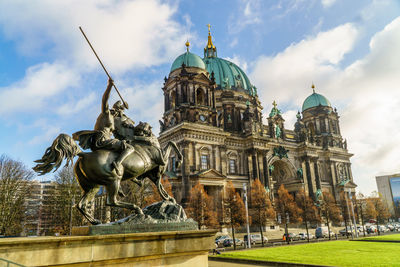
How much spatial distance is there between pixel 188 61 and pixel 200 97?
7.29 metres

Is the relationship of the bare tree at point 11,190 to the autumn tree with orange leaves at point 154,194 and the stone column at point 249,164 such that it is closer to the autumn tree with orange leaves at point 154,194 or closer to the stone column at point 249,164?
the autumn tree with orange leaves at point 154,194

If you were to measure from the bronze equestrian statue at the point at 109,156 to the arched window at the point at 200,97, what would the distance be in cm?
4872

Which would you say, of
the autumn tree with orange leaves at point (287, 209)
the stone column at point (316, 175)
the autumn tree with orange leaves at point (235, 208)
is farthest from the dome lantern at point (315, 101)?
the autumn tree with orange leaves at point (235, 208)

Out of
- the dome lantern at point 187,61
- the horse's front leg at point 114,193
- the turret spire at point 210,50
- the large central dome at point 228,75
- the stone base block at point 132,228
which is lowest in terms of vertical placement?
the stone base block at point 132,228

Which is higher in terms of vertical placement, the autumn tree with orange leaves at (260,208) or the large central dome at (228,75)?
the large central dome at (228,75)

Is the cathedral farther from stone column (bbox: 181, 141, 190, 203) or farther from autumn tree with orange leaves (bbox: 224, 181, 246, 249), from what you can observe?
autumn tree with orange leaves (bbox: 224, 181, 246, 249)

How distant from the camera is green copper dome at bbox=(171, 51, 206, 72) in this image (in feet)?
190

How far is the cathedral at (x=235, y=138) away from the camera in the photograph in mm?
51625

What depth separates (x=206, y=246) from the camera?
746cm

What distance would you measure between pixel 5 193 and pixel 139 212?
1483 inches

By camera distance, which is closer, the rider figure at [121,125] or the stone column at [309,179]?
the rider figure at [121,125]

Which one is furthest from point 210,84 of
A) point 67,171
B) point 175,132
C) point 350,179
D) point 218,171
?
point 350,179

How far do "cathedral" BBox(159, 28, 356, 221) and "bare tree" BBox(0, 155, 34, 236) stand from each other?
20411 millimetres

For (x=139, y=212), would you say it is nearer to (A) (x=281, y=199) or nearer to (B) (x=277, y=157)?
(A) (x=281, y=199)
